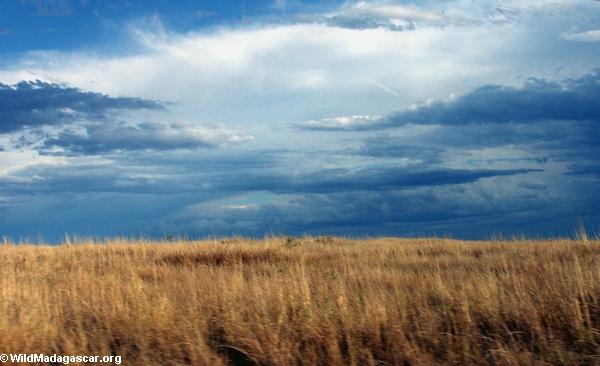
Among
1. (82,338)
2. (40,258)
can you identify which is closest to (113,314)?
(82,338)

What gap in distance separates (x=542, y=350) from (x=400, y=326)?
181 centimetres

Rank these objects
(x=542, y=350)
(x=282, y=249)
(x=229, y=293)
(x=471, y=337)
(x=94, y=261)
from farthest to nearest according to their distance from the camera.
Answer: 1. (x=282, y=249)
2. (x=94, y=261)
3. (x=229, y=293)
4. (x=471, y=337)
5. (x=542, y=350)

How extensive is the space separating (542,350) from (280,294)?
3.96 metres

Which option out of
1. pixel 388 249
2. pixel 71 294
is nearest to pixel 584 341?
pixel 71 294

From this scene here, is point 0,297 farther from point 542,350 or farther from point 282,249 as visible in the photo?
point 282,249

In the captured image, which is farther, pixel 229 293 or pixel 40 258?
pixel 40 258

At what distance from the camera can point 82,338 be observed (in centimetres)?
804

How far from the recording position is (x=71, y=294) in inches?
450

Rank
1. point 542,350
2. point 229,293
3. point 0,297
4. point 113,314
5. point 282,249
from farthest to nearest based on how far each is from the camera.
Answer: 1. point 282,249
2. point 0,297
3. point 229,293
4. point 113,314
5. point 542,350

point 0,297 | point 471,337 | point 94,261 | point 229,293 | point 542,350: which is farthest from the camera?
point 94,261

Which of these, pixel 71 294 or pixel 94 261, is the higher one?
pixel 94 261

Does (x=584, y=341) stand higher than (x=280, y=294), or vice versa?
(x=280, y=294)

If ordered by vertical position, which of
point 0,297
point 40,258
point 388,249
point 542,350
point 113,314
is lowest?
point 542,350

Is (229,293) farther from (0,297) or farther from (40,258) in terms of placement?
(40,258)
